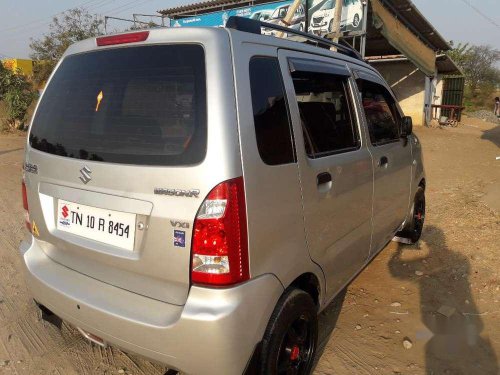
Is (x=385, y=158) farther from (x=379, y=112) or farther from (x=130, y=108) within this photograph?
(x=130, y=108)

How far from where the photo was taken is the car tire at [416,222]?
441 centimetres

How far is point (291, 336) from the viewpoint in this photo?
2178 mm

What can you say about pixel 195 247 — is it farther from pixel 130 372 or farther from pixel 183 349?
pixel 130 372

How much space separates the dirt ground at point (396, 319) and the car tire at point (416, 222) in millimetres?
124

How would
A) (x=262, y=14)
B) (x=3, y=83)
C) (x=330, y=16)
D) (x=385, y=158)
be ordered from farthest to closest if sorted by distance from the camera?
(x=3, y=83), (x=262, y=14), (x=330, y=16), (x=385, y=158)

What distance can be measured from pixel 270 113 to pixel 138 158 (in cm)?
65

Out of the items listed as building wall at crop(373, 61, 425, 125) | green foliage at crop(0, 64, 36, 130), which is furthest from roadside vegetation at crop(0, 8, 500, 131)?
building wall at crop(373, 61, 425, 125)

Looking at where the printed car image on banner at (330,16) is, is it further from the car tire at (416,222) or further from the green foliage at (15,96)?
the green foliage at (15,96)

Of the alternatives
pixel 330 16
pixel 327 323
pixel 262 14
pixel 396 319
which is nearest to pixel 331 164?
pixel 327 323

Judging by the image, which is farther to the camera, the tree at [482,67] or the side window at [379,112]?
the tree at [482,67]

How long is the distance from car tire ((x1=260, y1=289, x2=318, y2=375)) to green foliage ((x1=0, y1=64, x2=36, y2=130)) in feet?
47.9

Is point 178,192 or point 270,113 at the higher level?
point 270,113

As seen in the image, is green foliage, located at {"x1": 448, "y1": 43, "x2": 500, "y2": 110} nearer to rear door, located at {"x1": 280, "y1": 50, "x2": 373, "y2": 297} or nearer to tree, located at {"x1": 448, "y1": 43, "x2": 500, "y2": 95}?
tree, located at {"x1": 448, "y1": 43, "x2": 500, "y2": 95}

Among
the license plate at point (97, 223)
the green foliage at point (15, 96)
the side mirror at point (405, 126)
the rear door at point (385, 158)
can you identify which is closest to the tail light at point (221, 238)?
the license plate at point (97, 223)
